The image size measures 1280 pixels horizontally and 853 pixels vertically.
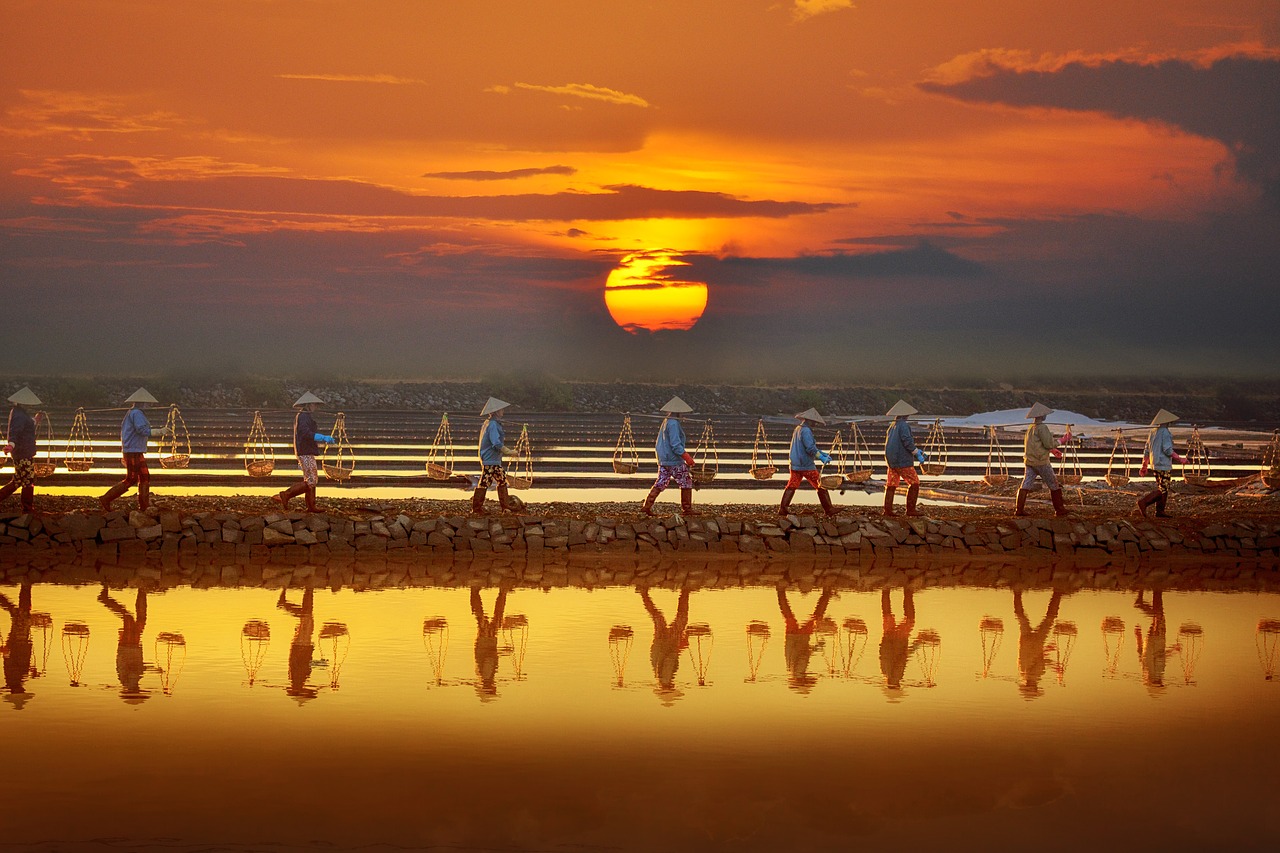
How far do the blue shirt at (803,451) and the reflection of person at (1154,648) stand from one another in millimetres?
4703

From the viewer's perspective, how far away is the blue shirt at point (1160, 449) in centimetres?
1914

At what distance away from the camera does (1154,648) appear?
11844mm

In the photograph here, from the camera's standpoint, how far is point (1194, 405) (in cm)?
12306

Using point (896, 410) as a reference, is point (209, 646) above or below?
below

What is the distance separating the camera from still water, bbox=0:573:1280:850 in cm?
695

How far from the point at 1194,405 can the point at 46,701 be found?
127m

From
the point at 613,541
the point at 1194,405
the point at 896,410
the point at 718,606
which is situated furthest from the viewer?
the point at 1194,405

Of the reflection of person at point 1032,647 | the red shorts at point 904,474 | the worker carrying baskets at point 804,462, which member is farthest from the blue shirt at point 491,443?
the reflection of person at point 1032,647

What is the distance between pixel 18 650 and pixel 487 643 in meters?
3.73

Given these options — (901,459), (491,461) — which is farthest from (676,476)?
(901,459)

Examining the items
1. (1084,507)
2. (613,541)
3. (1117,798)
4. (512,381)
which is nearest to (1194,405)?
(512,381)

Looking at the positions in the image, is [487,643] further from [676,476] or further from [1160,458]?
[1160,458]

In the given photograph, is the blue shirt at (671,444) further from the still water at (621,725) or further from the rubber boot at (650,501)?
the still water at (621,725)

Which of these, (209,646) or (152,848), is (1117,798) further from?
(209,646)
